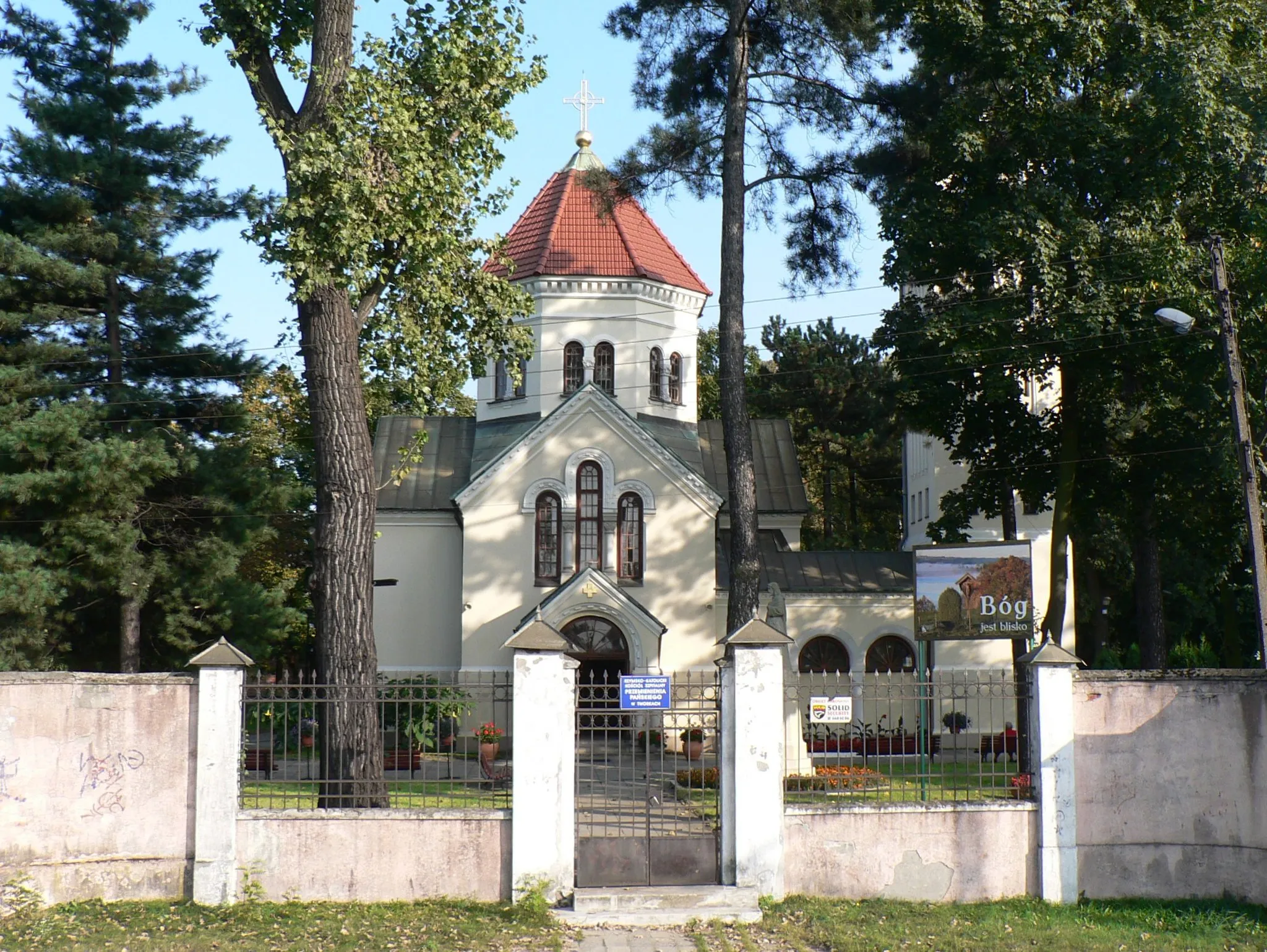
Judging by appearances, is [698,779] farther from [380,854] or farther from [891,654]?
[891,654]

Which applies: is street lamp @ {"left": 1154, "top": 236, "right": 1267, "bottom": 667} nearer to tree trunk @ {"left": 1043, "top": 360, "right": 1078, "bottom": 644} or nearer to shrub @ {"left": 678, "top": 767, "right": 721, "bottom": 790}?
tree trunk @ {"left": 1043, "top": 360, "right": 1078, "bottom": 644}

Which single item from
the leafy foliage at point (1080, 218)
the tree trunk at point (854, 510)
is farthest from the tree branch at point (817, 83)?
the tree trunk at point (854, 510)

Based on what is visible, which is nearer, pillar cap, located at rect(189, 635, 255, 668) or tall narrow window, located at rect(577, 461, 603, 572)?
pillar cap, located at rect(189, 635, 255, 668)

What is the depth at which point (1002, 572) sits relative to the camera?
1948cm

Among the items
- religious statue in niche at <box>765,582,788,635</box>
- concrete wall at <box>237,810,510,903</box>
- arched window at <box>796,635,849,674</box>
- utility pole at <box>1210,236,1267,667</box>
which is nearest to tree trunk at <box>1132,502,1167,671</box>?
arched window at <box>796,635,849,674</box>

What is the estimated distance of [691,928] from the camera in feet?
34.6

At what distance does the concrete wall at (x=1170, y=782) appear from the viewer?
11.5 meters

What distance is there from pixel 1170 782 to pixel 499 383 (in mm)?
19459

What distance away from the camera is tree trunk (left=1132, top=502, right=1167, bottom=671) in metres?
22.8

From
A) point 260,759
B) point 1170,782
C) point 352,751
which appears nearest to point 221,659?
point 352,751

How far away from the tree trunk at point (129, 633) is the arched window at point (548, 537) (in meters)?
8.04

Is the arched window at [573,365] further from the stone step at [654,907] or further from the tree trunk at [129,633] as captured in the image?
the stone step at [654,907]

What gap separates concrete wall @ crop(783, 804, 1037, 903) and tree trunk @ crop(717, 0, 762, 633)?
7.54 metres

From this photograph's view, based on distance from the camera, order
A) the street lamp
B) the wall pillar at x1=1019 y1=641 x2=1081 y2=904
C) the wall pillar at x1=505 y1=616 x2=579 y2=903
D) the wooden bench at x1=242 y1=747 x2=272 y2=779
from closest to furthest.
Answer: the wall pillar at x1=505 y1=616 x2=579 y2=903 → the wall pillar at x1=1019 y1=641 x2=1081 y2=904 → the street lamp → the wooden bench at x1=242 y1=747 x2=272 y2=779
